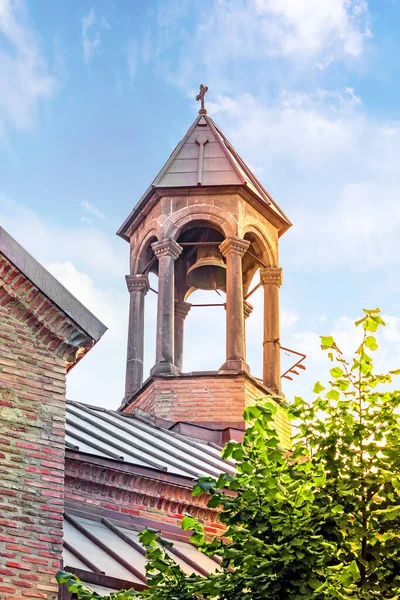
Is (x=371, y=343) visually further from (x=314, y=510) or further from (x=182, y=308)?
(x=182, y=308)

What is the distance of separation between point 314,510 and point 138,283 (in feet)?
52.0

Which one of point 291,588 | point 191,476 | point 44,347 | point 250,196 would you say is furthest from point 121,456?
point 250,196

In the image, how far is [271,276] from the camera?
82.1 ft

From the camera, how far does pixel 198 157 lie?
25438 millimetres

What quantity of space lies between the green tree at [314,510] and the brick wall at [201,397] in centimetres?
1171

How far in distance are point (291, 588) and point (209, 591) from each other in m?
0.77

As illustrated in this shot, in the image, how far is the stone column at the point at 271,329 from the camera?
2382 cm

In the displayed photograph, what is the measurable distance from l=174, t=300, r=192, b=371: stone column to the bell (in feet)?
1.86

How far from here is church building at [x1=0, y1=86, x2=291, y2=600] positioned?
11.4 metres

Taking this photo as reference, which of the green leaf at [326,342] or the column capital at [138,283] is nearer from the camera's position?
the green leaf at [326,342]

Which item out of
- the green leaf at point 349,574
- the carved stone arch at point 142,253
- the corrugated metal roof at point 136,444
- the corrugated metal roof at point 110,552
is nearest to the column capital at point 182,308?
the carved stone arch at point 142,253

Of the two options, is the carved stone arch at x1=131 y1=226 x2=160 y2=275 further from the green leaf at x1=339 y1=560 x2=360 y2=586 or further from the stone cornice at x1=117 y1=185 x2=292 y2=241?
the green leaf at x1=339 y1=560 x2=360 y2=586

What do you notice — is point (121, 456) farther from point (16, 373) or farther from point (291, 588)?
point (291, 588)

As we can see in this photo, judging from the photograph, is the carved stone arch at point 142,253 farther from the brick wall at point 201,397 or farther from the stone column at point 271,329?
the brick wall at point 201,397
